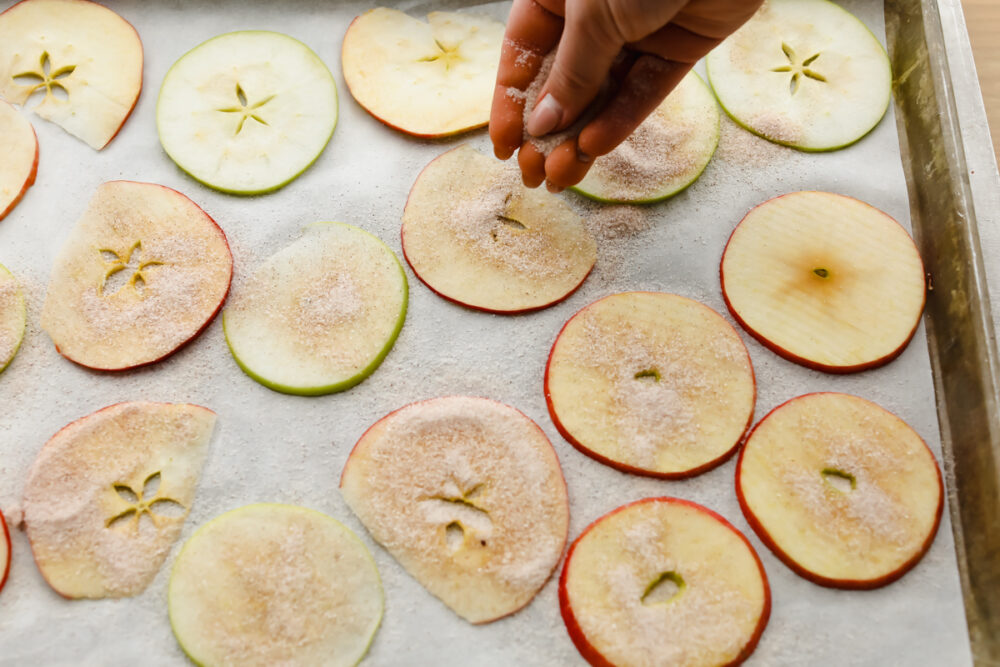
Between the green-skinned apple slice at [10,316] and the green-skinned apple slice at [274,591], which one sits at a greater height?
the green-skinned apple slice at [10,316]

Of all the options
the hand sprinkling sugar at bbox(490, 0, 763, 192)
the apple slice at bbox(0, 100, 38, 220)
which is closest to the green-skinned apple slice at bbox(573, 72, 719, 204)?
the hand sprinkling sugar at bbox(490, 0, 763, 192)

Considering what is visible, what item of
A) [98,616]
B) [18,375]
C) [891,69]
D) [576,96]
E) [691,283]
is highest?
[576,96]

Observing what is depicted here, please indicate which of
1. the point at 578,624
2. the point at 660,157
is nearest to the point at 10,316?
the point at 578,624

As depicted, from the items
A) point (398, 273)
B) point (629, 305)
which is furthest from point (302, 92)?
point (629, 305)

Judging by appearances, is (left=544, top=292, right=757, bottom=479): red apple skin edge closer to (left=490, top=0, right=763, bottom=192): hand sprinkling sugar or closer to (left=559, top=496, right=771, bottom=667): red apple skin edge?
(left=559, top=496, right=771, bottom=667): red apple skin edge

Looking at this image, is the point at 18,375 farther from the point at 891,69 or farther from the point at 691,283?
the point at 891,69

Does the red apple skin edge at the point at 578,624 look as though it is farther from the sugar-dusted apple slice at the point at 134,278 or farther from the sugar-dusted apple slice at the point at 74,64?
the sugar-dusted apple slice at the point at 74,64

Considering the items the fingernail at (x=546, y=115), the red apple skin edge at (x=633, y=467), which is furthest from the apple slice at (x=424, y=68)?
the red apple skin edge at (x=633, y=467)
